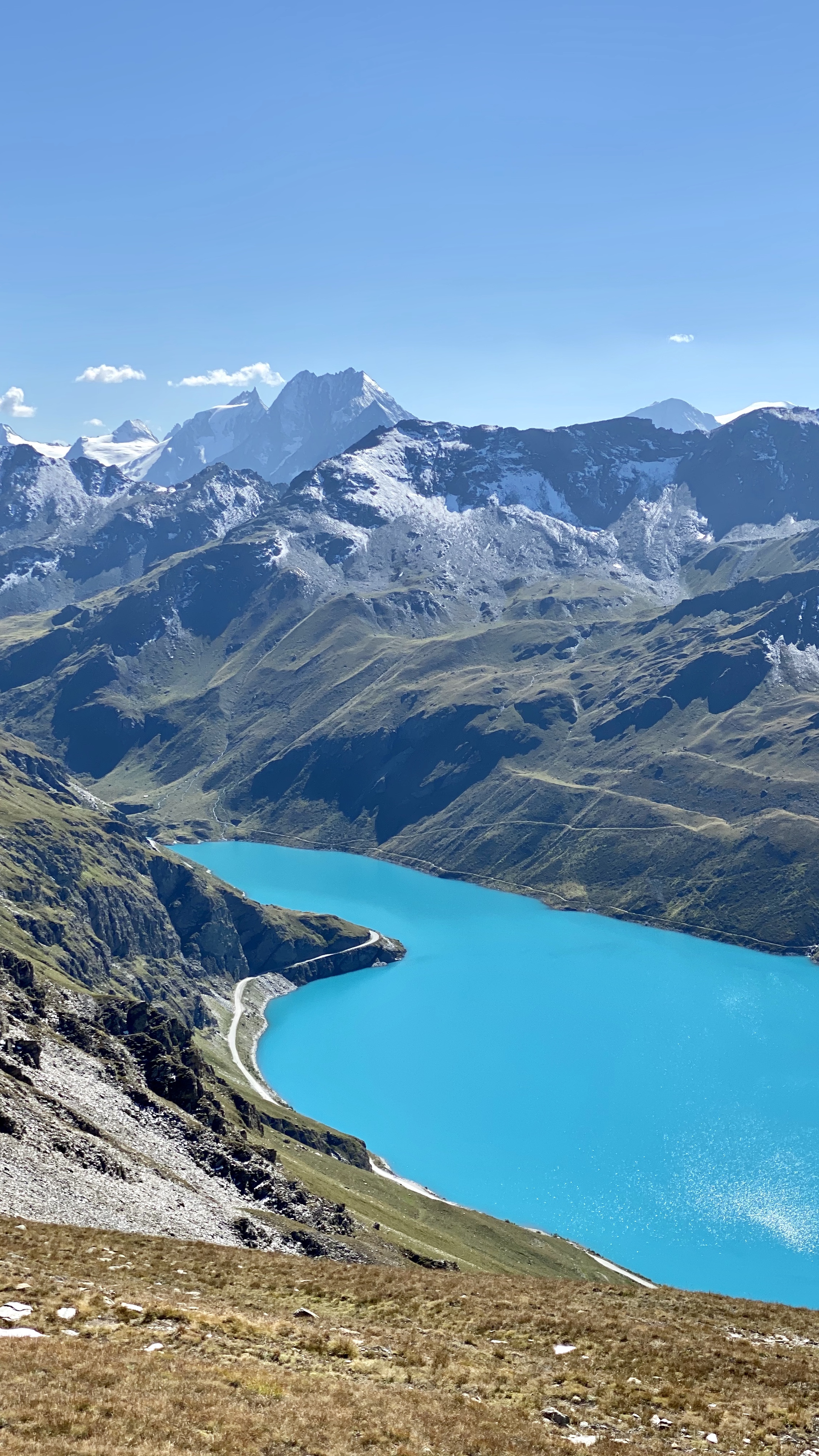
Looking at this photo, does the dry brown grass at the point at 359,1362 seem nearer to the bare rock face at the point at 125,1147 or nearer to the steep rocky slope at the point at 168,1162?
the bare rock face at the point at 125,1147

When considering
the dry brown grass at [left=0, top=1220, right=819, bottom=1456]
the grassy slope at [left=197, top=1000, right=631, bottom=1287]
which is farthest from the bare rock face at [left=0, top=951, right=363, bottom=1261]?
the dry brown grass at [left=0, top=1220, right=819, bottom=1456]

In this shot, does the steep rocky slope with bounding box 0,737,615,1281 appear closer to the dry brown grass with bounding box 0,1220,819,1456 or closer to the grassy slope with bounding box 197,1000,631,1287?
the grassy slope with bounding box 197,1000,631,1287

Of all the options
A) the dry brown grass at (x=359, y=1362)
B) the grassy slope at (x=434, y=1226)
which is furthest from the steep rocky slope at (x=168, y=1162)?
the dry brown grass at (x=359, y=1362)

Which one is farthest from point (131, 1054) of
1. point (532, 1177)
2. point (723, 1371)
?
point (532, 1177)

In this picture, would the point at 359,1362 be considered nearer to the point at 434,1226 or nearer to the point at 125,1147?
the point at 125,1147

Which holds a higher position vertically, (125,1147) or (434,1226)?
(125,1147)

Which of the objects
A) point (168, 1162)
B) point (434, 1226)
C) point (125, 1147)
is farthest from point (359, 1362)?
point (434, 1226)

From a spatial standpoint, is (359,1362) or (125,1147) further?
(125,1147)

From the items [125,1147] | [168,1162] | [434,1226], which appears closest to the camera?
[125,1147]
